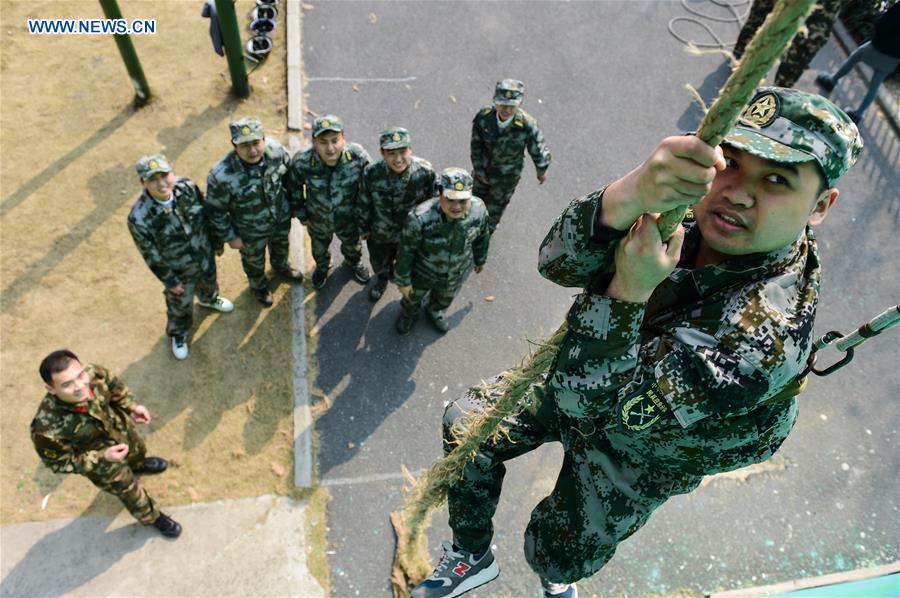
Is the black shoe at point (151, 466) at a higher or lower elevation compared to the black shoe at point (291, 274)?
lower

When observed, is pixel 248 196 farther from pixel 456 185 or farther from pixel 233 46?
pixel 233 46

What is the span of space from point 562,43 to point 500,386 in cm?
885

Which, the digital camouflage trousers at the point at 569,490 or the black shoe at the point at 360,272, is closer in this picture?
the digital camouflage trousers at the point at 569,490

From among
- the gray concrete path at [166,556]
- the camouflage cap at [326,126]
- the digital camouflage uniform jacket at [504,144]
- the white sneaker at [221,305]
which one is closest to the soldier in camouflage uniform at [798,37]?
the digital camouflage uniform jacket at [504,144]

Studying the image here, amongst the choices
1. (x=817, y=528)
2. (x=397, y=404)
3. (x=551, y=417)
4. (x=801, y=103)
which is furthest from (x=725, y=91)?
(x=817, y=528)

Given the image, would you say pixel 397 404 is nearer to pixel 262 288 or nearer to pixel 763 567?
pixel 262 288

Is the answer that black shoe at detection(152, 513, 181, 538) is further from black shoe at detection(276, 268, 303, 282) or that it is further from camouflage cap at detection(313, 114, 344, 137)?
camouflage cap at detection(313, 114, 344, 137)

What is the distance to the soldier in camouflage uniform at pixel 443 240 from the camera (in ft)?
17.7

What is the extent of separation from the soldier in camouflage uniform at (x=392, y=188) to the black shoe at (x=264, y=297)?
1.24 metres

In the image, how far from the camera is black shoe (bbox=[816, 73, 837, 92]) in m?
9.65

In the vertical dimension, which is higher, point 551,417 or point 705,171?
point 705,171

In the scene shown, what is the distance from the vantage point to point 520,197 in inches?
318

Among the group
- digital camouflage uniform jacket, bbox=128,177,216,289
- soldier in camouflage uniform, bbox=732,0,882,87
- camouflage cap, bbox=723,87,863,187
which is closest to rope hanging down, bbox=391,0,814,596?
camouflage cap, bbox=723,87,863,187

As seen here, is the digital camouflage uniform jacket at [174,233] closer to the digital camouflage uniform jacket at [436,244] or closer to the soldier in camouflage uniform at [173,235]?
the soldier in camouflage uniform at [173,235]
